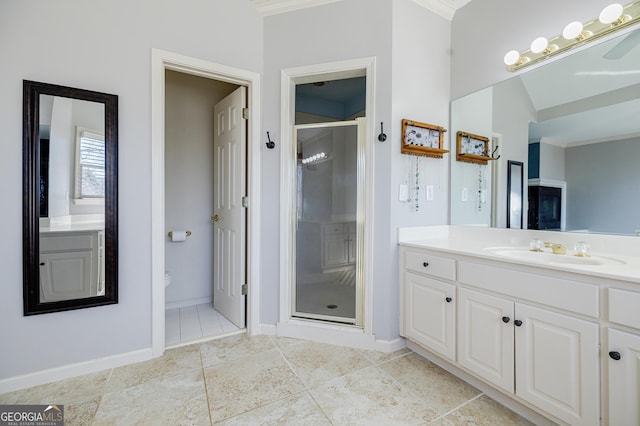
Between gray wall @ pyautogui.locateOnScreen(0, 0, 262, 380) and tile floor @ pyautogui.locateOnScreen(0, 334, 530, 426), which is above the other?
gray wall @ pyautogui.locateOnScreen(0, 0, 262, 380)

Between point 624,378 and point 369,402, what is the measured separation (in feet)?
3.59

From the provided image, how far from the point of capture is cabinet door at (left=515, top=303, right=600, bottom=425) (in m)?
1.17

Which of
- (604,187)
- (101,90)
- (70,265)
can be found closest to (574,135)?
(604,187)

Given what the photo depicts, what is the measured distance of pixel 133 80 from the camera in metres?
1.89

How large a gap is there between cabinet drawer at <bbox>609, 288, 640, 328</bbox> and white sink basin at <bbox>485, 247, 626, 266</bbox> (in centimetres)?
24

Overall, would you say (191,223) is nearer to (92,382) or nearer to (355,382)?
(92,382)

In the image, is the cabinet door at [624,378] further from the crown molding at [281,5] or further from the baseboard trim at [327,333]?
the crown molding at [281,5]

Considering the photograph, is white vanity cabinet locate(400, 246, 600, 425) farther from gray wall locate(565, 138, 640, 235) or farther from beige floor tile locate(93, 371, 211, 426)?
beige floor tile locate(93, 371, 211, 426)

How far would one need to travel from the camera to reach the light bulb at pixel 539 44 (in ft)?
5.64

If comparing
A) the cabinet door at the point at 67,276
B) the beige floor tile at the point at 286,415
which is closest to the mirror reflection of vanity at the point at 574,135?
the beige floor tile at the point at 286,415

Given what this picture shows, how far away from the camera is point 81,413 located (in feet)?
4.80

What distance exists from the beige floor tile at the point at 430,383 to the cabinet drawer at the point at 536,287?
65 centimetres

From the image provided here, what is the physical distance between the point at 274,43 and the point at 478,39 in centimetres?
158
